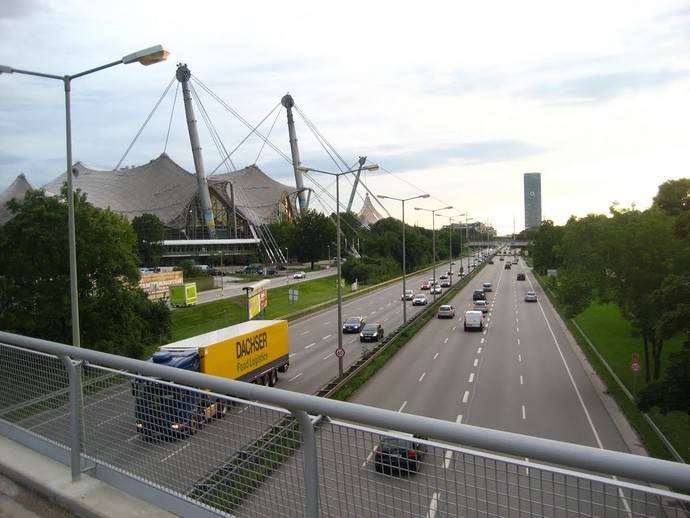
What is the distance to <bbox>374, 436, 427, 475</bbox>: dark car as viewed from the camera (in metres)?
2.58

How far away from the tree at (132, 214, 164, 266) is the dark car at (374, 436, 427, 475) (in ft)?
317

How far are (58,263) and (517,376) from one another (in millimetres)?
23283

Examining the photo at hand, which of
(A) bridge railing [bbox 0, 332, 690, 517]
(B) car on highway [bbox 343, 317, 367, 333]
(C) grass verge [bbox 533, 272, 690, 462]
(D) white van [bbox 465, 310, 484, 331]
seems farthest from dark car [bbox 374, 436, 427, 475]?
(D) white van [bbox 465, 310, 484, 331]

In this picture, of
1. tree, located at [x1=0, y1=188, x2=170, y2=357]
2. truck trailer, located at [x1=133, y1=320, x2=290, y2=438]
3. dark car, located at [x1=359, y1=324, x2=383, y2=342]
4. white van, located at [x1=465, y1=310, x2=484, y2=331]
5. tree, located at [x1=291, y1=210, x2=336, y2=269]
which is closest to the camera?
truck trailer, located at [x1=133, y1=320, x2=290, y2=438]

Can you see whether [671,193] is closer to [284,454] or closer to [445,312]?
[445,312]

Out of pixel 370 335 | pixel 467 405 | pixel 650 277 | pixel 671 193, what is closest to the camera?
pixel 467 405

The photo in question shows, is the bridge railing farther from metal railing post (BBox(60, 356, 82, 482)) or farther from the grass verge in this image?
the grass verge

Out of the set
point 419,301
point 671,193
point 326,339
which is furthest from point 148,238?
point 671,193

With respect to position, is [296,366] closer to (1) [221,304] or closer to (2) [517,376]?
(2) [517,376]

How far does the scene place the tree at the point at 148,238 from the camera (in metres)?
94.6

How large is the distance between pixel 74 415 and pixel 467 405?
20943mm

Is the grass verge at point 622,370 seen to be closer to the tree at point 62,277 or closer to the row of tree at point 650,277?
the row of tree at point 650,277

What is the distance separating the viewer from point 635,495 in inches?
83.4

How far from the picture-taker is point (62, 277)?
94.4ft
